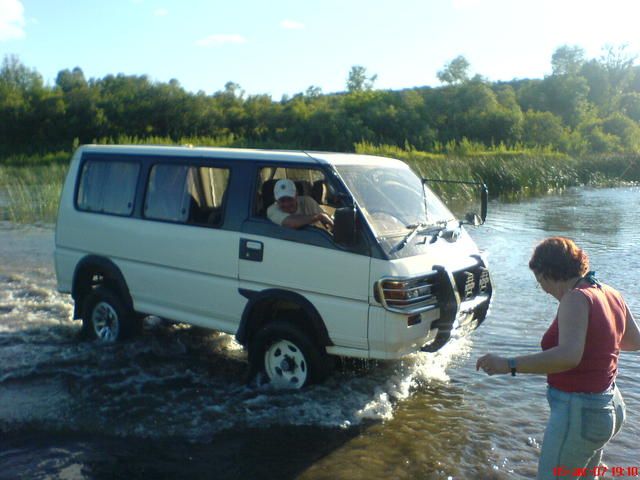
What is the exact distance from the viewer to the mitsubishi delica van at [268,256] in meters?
6.22

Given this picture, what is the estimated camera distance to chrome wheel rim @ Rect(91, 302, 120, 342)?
834 cm

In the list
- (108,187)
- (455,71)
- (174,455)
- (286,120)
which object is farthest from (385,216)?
(455,71)

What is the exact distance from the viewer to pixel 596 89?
101 metres

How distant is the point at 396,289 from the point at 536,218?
17035 millimetres

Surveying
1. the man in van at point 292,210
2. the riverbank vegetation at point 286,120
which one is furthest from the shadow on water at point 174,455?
the riverbank vegetation at point 286,120

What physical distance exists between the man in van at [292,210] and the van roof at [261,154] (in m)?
0.26

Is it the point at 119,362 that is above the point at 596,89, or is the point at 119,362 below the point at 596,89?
below

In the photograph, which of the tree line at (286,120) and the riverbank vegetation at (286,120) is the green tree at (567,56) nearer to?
the riverbank vegetation at (286,120)

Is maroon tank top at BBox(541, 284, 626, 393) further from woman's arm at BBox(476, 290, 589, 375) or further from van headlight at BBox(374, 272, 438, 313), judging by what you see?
van headlight at BBox(374, 272, 438, 313)

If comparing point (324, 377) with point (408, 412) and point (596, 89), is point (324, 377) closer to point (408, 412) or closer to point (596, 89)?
point (408, 412)

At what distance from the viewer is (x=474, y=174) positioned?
28.2 metres

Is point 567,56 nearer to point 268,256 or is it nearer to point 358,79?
point 358,79

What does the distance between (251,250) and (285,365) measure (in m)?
1.11

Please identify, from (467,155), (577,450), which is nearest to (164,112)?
(467,155)
